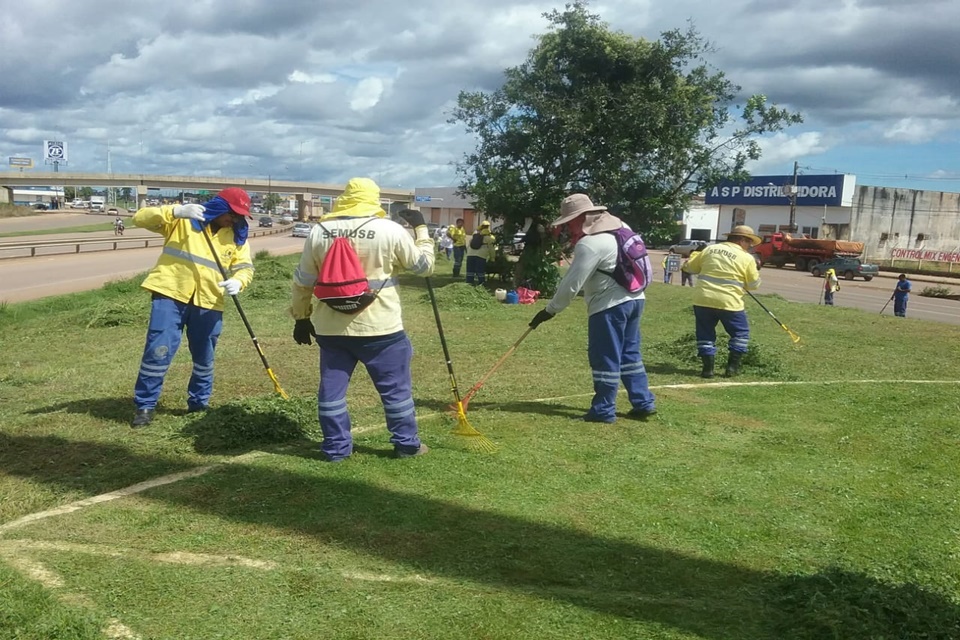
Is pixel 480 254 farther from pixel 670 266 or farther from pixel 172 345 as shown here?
pixel 172 345

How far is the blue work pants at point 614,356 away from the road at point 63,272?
50.4ft

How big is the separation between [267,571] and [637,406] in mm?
3742

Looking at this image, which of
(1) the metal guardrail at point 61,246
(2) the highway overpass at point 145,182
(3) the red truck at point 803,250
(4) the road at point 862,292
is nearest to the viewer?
(4) the road at point 862,292

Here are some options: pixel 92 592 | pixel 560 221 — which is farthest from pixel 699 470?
pixel 92 592

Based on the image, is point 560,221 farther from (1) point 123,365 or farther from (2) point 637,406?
(1) point 123,365

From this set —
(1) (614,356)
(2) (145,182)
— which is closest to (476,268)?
(1) (614,356)

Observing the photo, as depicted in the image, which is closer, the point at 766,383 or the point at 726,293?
the point at 766,383

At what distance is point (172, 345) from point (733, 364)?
582 centimetres

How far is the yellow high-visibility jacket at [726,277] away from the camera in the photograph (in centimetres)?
841

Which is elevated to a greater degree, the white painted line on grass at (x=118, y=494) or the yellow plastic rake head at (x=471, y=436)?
the yellow plastic rake head at (x=471, y=436)

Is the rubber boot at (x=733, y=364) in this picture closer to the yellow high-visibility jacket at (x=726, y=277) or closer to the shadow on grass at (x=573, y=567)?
the yellow high-visibility jacket at (x=726, y=277)

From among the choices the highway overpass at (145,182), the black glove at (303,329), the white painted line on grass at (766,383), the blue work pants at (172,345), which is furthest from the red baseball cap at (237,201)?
the highway overpass at (145,182)

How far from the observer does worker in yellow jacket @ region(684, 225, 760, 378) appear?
843 cm

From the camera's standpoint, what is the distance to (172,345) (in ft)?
19.5
